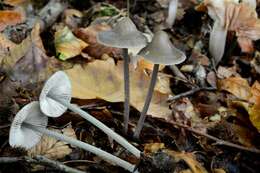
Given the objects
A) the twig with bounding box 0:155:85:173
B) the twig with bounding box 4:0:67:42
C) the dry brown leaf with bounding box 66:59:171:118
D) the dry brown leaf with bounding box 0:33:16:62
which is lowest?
the twig with bounding box 0:155:85:173

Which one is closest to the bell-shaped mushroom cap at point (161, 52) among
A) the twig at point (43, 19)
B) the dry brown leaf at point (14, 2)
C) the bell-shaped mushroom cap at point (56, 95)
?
the bell-shaped mushroom cap at point (56, 95)

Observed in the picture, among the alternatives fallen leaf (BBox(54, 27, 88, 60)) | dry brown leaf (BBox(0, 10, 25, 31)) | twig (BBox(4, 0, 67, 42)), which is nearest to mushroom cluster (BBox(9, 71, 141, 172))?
fallen leaf (BBox(54, 27, 88, 60))

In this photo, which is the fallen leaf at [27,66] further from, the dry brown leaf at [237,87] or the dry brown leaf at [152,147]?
the dry brown leaf at [237,87]

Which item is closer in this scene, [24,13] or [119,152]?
[119,152]

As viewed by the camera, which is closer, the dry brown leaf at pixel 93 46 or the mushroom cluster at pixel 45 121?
the mushroom cluster at pixel 45 121

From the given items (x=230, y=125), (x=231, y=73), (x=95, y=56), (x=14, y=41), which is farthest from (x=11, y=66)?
(x=231, y=73)

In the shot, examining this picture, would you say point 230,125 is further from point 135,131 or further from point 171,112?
point 135,131

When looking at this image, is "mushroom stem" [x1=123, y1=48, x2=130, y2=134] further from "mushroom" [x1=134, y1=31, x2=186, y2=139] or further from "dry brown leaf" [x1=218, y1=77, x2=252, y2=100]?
"dry brown leaf" [x1=218, y1=77, x2=252, y2=100]
